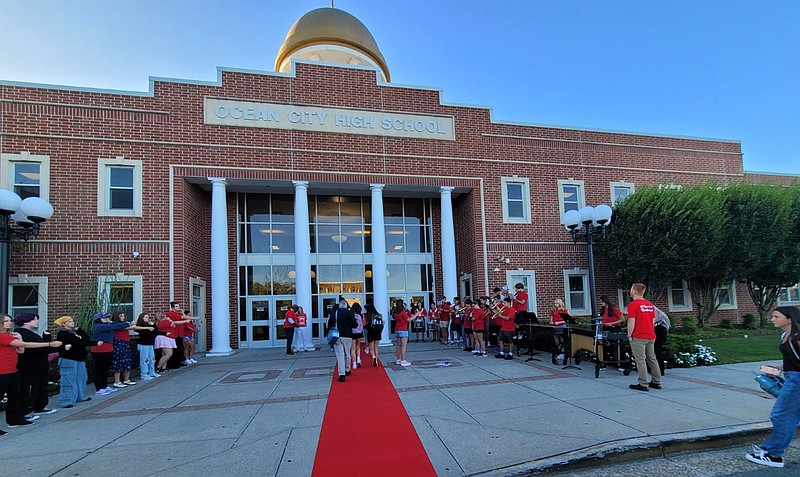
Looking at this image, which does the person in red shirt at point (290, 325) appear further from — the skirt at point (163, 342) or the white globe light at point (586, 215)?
the white globe light at point (586, 215)

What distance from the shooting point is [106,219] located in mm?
13352

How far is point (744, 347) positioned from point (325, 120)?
47.7ft

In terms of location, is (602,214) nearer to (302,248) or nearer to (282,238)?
(302,248)

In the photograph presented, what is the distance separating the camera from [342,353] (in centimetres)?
896

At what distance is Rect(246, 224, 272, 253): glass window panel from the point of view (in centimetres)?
1728

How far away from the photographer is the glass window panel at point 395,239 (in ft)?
60.8

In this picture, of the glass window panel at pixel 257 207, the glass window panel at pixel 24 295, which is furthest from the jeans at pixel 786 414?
the glass window panel at pixel 24 295

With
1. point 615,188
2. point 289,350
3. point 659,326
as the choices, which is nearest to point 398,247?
point 289,350

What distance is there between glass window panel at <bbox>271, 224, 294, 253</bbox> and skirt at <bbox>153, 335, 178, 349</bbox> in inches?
257

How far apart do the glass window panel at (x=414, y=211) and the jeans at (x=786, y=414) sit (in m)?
15.1

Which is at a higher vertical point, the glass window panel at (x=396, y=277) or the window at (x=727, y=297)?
the glass window panel at (x=396, y=277)

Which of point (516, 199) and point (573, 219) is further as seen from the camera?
point (516, 199)

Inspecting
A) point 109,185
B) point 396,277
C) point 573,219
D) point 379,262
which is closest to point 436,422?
point 573,219

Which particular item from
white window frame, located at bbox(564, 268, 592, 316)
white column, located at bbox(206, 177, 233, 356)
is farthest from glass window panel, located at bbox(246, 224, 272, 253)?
white window frame, located at bbox(564, 268, 592, 316)
